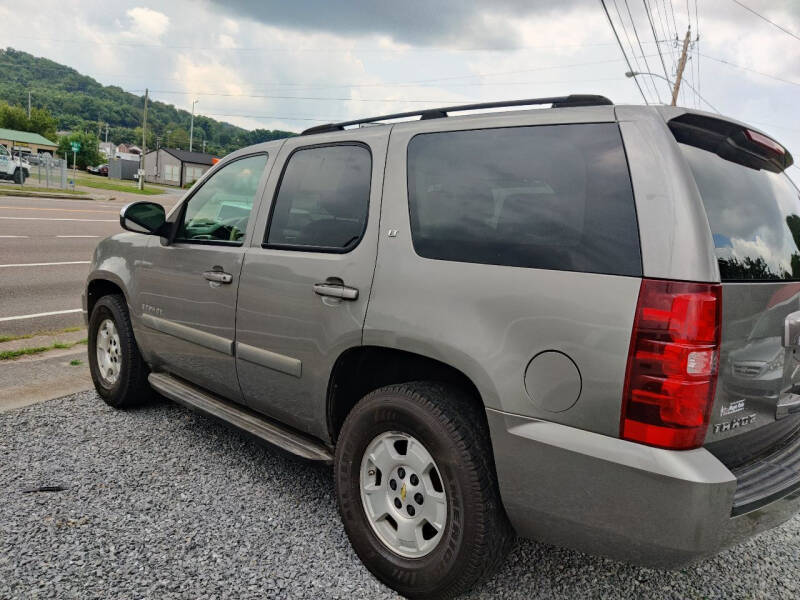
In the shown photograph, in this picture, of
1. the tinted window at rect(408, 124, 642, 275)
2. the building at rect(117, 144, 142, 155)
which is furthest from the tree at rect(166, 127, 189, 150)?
the tinted window at rect(408, 124, 642, 275)

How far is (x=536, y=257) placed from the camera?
207cm

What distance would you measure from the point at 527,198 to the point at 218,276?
5.99 ft

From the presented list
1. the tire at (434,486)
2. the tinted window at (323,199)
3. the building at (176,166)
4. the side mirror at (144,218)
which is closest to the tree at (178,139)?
the building at (176,166)

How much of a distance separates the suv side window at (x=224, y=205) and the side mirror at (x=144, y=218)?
0.13m

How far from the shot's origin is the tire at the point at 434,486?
7.09ft

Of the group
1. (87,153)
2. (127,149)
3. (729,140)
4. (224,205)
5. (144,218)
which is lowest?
(144,218)

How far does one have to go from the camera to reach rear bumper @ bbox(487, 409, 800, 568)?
1.81m

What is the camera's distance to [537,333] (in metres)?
1.99

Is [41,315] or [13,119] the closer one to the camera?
[41,315]

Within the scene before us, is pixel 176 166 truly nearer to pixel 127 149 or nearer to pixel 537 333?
pixel 127 149

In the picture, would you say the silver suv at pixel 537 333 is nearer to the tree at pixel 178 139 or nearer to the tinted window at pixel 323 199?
the tinted window at pixel 323 199

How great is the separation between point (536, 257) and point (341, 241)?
101 cm

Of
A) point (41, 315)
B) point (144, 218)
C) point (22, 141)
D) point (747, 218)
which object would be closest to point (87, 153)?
point (22, 141)

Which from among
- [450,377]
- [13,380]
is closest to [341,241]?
[450,377]
